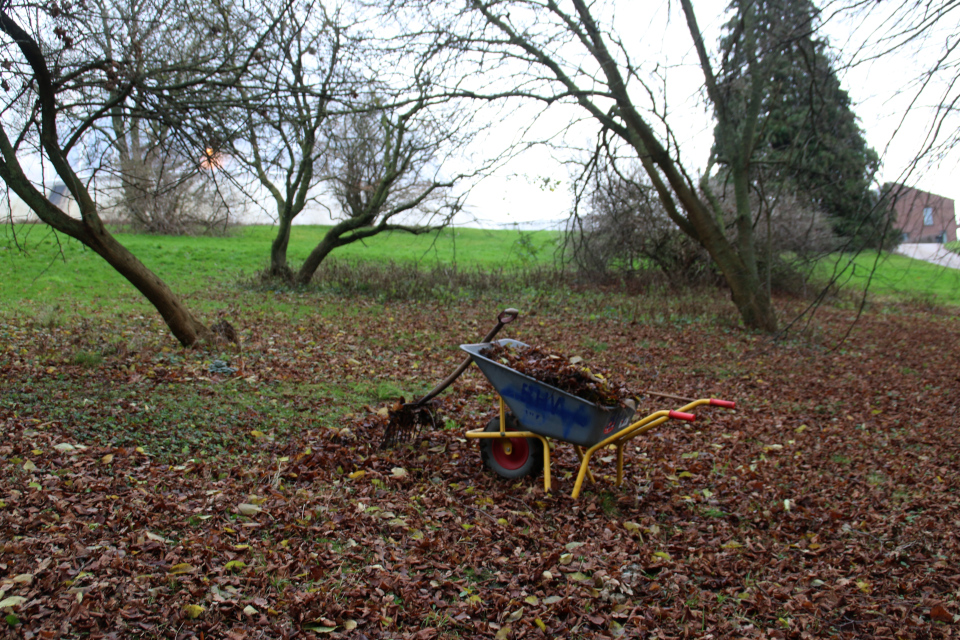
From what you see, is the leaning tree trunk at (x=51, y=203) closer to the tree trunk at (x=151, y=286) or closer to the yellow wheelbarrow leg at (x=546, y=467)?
the tree trunk at (x=151, y=286)

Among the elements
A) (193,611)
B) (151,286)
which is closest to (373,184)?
(151,286)

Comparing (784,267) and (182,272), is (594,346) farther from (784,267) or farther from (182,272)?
(182,272)

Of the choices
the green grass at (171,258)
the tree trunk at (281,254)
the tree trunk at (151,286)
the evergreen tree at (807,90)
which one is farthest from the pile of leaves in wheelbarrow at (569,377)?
the tree trunk at (281,254)

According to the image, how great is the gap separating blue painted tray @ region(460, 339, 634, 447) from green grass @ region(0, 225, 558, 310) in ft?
17.8

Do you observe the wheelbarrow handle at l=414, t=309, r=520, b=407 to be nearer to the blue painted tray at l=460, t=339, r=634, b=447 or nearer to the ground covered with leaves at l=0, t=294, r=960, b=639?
the blue painted tray at l=460, t=339, r=634, b=447

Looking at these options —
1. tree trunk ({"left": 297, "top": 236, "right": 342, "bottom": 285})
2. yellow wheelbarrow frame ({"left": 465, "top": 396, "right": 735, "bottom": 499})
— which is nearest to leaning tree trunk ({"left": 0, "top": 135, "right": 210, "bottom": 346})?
yellow wheelbarrow frame ({"left": 465, "top": 396, "right": 735, "bottom": 499})

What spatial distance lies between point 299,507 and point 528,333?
6.76 metres

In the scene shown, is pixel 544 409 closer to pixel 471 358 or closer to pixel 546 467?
pixel 546 467

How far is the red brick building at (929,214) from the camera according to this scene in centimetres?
464

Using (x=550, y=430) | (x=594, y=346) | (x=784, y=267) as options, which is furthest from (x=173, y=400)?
(x=784, y=267)

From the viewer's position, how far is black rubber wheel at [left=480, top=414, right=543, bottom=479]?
13.8 feet

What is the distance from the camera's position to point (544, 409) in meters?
3.95

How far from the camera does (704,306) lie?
12.4m

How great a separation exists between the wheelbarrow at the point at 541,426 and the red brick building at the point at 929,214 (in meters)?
2.21
